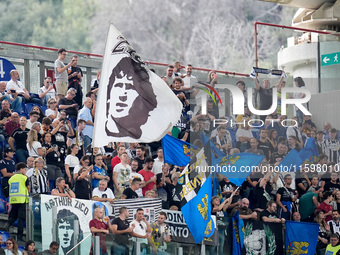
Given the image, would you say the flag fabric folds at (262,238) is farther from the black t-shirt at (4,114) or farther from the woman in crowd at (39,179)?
the black t-shirt at (4,114)

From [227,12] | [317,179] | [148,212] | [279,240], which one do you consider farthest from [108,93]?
[227,12]

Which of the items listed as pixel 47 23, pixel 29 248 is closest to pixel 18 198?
pixel 29 248

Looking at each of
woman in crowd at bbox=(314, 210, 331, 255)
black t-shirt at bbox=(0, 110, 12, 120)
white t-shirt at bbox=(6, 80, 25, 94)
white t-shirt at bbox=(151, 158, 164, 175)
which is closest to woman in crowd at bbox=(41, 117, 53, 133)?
black t-shirt at bbox=(0, 110, 12, 120)

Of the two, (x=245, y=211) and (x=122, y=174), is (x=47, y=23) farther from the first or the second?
(x=245, y=211)

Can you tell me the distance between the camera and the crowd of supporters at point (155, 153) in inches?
801

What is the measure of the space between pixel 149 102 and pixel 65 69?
588cm

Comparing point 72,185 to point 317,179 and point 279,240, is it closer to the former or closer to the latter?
point 279,240

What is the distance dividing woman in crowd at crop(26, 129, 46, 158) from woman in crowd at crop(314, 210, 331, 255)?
6153 mm

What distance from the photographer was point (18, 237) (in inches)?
746

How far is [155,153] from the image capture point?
22.9m

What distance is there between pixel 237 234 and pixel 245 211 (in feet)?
1.88

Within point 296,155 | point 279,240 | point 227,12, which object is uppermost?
point 227,12


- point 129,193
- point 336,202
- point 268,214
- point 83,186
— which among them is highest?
point 83,186

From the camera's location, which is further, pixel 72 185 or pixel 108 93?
pixel 72 185
